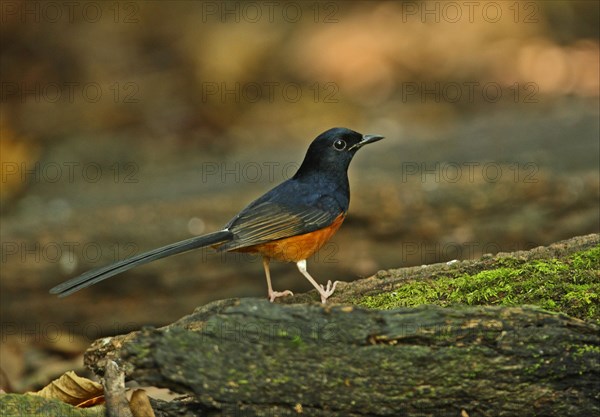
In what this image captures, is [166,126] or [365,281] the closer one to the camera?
[365,281]

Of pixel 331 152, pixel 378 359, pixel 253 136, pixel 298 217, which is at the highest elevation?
pixel 331 152

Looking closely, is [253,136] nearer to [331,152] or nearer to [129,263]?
[331,152]

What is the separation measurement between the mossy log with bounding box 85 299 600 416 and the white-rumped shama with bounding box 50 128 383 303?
1169mm

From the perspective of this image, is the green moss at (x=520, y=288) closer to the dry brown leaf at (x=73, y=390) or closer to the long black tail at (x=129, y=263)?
the long black tail at (x=129, y=263)

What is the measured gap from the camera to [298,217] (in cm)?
536

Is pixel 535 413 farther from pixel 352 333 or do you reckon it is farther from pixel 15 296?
pixel 15 296

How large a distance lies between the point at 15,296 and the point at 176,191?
2290 millimetres

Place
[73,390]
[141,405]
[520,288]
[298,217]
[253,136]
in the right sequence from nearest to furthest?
[141,405], [73,390], [520,288], [298,217], [253,136]

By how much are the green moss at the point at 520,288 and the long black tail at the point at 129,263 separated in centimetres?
90

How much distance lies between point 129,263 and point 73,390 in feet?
2.65

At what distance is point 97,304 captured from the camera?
805 cm

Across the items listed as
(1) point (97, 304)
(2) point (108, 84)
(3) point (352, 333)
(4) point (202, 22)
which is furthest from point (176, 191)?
(3) point (352, 333)

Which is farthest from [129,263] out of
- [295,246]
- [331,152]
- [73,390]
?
[331,152]

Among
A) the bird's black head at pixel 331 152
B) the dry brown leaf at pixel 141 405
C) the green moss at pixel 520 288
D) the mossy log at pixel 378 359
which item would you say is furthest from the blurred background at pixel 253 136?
the mossy log at pixel 378 359
